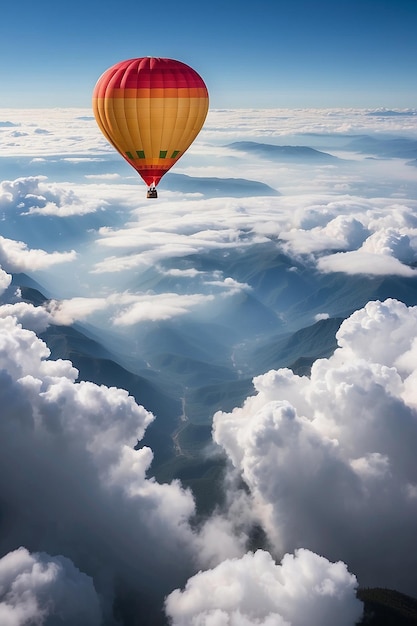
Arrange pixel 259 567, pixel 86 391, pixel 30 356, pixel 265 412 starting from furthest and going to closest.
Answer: pixel 30 356 < pixel 86 391 < pixel 265 412 < pixel 259 567

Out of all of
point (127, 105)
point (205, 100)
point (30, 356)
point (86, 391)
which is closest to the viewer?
point (127, 105)

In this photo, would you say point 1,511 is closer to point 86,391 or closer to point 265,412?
point 86,391

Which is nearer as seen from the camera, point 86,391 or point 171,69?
point 171,69

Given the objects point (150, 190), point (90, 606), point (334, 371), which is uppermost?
point (150, 190)

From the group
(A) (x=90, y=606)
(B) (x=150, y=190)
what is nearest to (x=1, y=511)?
(A) (x=90, y=606)

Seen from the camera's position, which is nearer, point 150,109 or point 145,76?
point 145,76

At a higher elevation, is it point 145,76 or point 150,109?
point 145,76

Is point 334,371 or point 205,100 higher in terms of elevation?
point 205,100
